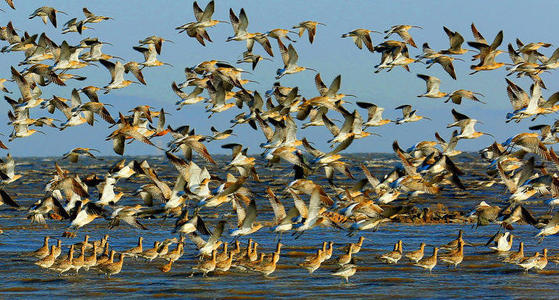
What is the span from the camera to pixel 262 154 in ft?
88.4

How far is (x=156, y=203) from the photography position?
129ft

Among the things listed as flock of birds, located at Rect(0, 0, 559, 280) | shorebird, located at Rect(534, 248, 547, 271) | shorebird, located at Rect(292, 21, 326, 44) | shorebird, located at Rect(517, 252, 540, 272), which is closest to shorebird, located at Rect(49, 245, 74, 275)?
flock of birds, located at Rect(0, 0, 559, 280)

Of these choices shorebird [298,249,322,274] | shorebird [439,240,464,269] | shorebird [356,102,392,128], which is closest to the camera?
shorebird [298,249,322,274]

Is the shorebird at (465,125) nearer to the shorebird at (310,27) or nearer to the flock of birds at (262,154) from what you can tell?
the flock of birds at (262,154)

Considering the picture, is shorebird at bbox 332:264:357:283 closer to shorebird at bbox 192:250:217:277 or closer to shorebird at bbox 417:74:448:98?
shorebird at bbox 192:250:217:277

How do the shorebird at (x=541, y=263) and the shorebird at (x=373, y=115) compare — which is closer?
the shorebird at (x=541, y=263)

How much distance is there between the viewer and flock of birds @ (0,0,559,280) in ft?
78.4

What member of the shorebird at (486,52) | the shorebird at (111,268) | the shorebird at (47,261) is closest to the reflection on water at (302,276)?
the shorebird at (111,268)

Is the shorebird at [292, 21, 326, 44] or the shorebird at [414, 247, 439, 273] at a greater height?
the shorebird at [292, 21, 326, 44]

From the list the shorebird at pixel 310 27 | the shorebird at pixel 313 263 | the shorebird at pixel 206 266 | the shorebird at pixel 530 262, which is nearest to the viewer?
the shorebird at pixel 206 266

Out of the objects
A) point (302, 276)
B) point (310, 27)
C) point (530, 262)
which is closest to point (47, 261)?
point (302, 276)

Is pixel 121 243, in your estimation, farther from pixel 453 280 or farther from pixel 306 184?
pixel 453 280

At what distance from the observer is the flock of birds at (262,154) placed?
941 inches

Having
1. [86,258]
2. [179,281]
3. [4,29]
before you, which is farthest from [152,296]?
[4,29]
